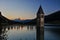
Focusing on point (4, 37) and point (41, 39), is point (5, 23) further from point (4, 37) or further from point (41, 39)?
point (41, 39)

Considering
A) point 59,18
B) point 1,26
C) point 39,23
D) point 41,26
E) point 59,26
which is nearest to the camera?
point 1,26

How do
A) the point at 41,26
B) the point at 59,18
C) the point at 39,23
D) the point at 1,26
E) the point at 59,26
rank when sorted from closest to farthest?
the point at 1,26 → the point at 41,26 → the point at 39,23 → the point at 59,18 → the point at 59,26

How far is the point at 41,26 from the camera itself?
856 centimetres

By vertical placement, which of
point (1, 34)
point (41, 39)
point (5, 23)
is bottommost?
point (41, 39)

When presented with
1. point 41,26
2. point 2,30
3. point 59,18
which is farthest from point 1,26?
point 59,18

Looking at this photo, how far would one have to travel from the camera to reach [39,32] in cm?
902

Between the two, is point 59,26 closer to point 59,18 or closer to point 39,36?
point 59,18

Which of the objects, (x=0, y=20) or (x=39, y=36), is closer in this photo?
(x=0, y=20)

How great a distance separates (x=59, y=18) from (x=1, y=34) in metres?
22.2

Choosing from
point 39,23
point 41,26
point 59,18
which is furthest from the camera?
point 59,18

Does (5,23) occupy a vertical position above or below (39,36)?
above

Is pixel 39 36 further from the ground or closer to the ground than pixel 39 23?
closer to the ground

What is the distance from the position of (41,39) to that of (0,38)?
4405 millimetres

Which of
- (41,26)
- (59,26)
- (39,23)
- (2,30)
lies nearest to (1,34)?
(2,30)
